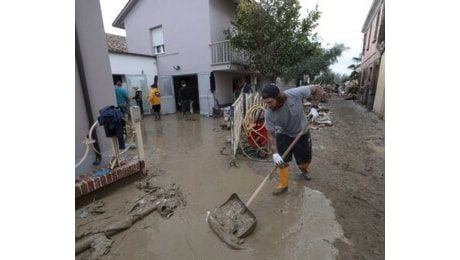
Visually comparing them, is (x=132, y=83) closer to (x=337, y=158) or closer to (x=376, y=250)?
(x=337, y=158)

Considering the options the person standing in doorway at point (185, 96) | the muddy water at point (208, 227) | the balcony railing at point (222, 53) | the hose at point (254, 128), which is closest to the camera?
the muddy water at point (208, 227)

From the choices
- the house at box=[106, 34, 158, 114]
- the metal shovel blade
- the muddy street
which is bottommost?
the muddy street

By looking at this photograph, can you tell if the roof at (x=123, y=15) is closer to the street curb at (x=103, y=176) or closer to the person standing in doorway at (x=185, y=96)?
the person standing in doorway at (x=185, y=96)

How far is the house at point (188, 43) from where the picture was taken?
980 cm

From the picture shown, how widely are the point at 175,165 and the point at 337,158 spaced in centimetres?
352

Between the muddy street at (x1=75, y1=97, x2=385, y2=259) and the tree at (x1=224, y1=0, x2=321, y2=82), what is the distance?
5.51 meters

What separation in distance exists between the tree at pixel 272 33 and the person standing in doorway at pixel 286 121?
21.3 ft

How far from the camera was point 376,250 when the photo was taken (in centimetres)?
204

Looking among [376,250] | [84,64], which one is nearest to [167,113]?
[84,64]

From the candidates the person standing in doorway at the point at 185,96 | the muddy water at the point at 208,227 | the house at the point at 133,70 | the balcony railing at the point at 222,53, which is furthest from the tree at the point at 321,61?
the muddy water at the point at 208,227

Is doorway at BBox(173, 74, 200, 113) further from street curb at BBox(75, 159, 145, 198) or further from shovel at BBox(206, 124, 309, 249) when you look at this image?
shovel at BBox(206, 124, 309, 249)

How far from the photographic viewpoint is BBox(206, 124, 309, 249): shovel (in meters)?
2.20

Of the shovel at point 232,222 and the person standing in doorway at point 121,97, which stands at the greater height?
the person standing in doorway at point 121,97

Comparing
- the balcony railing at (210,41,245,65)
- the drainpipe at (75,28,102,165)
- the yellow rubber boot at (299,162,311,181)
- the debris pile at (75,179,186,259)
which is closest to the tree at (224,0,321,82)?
the balcony railing at (210,41,245,65)
